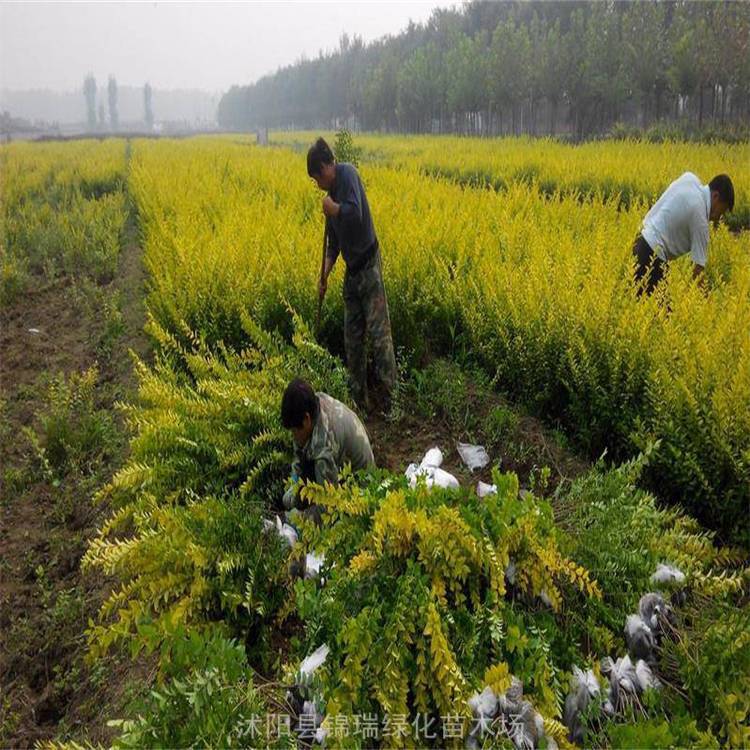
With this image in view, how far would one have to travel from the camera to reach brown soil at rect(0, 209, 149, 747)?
2.71 m

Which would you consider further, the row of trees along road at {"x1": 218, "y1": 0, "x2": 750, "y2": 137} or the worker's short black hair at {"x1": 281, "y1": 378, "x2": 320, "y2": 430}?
the row of trees along road at {"x1": 218, "y1": 0, "x2": 750, "y2": 137}

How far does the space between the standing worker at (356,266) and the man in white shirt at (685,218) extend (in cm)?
204

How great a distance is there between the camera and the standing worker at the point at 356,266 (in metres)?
4.02

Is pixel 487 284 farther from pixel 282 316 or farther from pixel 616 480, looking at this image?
pixel 616 480

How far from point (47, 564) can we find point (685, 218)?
5.23 m

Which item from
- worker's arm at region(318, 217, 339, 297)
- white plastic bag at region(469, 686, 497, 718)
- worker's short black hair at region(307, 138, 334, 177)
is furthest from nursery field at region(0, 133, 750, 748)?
worker's short black hair at region(307, 138, 334, 177)

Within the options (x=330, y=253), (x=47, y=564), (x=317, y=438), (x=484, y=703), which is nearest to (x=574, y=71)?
(x=330, y=253)

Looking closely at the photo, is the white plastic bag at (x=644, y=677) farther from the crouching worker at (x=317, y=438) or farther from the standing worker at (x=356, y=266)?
the standing worker at (x=356, y=266)

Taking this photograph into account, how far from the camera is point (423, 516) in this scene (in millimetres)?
2162

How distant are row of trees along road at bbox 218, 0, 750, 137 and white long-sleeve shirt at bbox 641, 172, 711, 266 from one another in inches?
942

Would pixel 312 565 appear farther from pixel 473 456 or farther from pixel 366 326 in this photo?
pixel 366 326

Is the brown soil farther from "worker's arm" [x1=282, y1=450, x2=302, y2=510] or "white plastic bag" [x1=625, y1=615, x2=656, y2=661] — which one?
"white plastic bag" [x1=625, y1=615, x2=656, y2=661]

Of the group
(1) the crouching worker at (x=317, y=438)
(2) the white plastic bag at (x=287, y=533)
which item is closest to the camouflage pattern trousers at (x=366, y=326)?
(1) the crouching worker at (x=317, y=438)

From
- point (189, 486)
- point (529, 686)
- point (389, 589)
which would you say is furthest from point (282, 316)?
point (529, 686)
